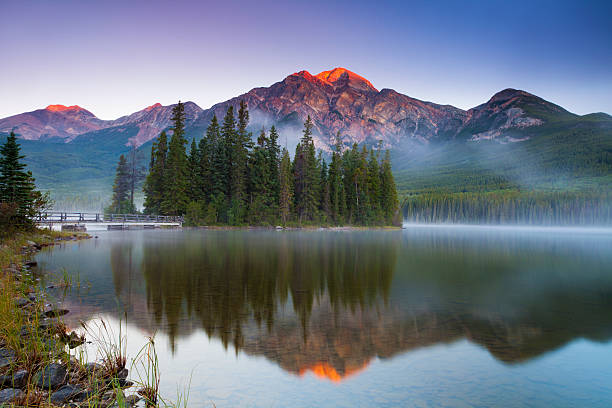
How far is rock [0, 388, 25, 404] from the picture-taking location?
14.4ft

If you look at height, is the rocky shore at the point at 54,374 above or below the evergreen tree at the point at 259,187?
below

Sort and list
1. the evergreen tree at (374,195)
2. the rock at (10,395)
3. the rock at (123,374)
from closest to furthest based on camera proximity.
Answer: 1. the rock at (10,395)
2. the rock at (123,374)
3. the evergreen tree at (374,195)

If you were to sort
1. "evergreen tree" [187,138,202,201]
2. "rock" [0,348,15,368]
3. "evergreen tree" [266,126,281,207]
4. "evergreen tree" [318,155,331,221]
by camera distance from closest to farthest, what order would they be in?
"rock" [0,348,15,368]
"evergreen tree" [187,138,202,201]
"evergreen tree" [266,126,281,207]
"evergreen tree" [318,155,331,221]

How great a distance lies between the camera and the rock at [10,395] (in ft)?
Answer: 14.4

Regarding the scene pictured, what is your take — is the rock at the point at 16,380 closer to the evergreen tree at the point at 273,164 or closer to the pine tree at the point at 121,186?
the evergreen tree at the point at 273,164

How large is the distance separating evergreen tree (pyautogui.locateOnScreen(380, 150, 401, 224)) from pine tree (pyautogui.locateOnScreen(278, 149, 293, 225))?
87.6 ft

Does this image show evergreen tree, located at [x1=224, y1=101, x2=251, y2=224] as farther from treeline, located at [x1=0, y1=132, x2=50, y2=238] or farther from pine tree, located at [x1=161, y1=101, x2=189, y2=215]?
treeline, located at [x1=0, y1=132, x2=50, y2=238]

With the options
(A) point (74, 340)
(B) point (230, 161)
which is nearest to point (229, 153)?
(B) point (230, 161)

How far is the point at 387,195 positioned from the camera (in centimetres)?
8875

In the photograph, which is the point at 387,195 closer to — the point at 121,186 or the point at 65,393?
the point at 121,186

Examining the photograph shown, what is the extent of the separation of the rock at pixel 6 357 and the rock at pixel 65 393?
1262 mm

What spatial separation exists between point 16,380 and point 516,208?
16922cm

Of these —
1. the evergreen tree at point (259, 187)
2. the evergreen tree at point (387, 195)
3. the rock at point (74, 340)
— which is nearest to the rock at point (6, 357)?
the rock at point (74, 340)

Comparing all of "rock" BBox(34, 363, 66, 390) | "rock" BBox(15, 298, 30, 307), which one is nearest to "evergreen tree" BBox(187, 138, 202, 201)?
"rock" BBox(15, 298, 30, 307)
